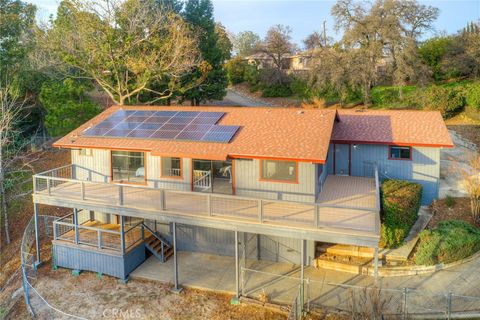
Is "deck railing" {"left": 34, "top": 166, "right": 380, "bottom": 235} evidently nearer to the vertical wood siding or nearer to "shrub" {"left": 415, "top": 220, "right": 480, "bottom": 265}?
the vertical wood siding

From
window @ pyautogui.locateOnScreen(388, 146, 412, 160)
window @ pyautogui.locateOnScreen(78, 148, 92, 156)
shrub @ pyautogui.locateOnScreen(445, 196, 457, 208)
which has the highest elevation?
window @ pyautogui.locateOnScreen(78, 148, 92, 156)

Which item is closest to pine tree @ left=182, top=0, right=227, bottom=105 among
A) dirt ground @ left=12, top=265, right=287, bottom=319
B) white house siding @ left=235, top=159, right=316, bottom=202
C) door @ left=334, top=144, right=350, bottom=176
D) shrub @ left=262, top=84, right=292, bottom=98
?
shrub @ left=262, top=84, right=292, bottom=98

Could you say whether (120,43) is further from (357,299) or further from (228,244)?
(357,299)

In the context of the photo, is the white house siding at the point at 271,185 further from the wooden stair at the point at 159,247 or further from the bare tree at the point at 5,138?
the bare tree at the point at 5,138

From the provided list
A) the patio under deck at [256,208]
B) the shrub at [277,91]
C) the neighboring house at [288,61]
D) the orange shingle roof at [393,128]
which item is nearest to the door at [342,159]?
the orange shingle roof at [393,128]

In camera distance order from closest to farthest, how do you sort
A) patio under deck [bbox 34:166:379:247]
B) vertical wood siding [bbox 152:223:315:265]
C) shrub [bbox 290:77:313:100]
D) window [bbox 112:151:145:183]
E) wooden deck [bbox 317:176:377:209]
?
patio under deck [bbox 34:166:379:247] < wooden deck [bbox 317:176:377:209] < vertical wood siding [bbox 152:223:315:265] < window [bbox 112:151:145:183] < shrub [bbox 290:77:313:100]

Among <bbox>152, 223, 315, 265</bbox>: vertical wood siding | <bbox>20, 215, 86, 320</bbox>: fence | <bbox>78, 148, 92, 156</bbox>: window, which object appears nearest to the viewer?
<bbox>20, 215, 86, 320</bbox>: fence

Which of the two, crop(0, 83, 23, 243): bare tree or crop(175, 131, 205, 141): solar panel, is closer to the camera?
crop(175, 131, 205, 141): solar panel

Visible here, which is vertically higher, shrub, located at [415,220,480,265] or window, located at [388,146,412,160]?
window, located at [388,146,412,160]

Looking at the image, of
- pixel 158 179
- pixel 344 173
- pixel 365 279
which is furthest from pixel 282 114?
pixel 365 279
